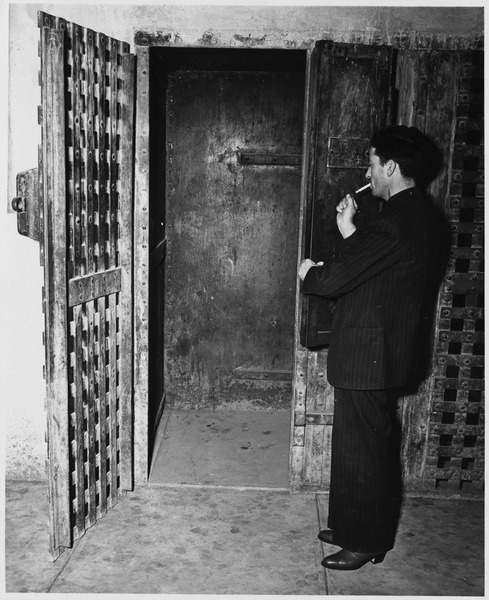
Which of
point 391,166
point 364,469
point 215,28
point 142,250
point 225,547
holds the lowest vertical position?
point 225,547

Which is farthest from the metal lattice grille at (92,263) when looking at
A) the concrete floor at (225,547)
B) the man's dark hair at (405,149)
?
the man's dark hair at (405,149)

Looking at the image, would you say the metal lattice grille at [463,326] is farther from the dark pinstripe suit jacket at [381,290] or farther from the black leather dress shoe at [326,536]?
the black leather dress shoe at [326,536]

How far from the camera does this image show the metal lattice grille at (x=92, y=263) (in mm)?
3029

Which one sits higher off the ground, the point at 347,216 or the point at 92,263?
A: the point at 347,216

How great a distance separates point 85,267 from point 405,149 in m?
1.61

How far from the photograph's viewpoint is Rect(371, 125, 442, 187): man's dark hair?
9.81 ft

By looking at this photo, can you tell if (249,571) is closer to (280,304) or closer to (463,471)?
(463,471)

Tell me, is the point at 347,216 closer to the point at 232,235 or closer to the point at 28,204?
the point at 28,204

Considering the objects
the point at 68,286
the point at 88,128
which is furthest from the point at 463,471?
the point at 88,128

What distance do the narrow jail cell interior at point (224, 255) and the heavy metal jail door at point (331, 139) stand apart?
108 centimetres

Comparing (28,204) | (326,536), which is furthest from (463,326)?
(28,204)

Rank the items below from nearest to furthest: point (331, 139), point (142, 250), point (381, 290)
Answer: point (381, 290)
point (331, 139)
point (142, 250)

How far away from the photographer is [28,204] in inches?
126

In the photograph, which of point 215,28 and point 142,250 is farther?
point 142,250
